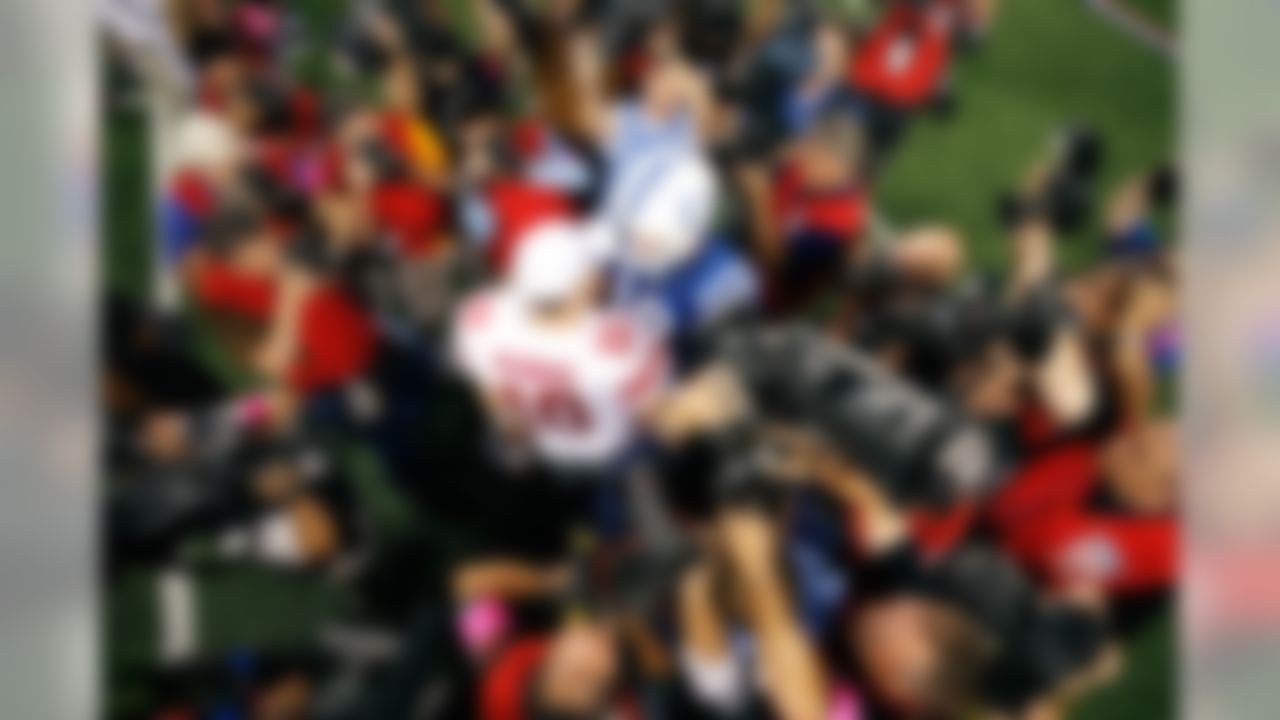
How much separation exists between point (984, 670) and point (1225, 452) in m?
0.20

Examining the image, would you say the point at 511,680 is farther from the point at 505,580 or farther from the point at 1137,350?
the point at 1137,350

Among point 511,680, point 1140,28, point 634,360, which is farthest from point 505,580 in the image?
point 1140,28

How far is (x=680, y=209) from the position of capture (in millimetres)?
946

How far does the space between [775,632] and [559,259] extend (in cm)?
28

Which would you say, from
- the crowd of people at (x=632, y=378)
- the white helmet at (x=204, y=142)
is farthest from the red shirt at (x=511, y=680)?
the white helmet at (x=204, y=142)

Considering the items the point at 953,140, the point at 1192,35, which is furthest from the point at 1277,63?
the point at 953,140

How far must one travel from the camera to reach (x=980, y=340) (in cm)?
92

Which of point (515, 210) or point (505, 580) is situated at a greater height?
point (515, 210)

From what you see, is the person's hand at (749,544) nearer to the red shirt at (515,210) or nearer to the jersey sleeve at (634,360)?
the jersey sleeve at (634,360)

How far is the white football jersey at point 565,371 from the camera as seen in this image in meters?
0.95

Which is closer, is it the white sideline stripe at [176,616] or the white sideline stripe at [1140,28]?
the white sideline stripe at [1140,28]

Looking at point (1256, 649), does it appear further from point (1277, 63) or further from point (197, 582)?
point (197, 582)

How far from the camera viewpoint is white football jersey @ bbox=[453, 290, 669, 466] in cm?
95

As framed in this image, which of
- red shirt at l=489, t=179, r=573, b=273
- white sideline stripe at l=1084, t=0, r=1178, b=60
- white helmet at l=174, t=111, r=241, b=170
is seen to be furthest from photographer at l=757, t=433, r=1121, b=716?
white helmet at l=174, t=111, r=241, b=170
